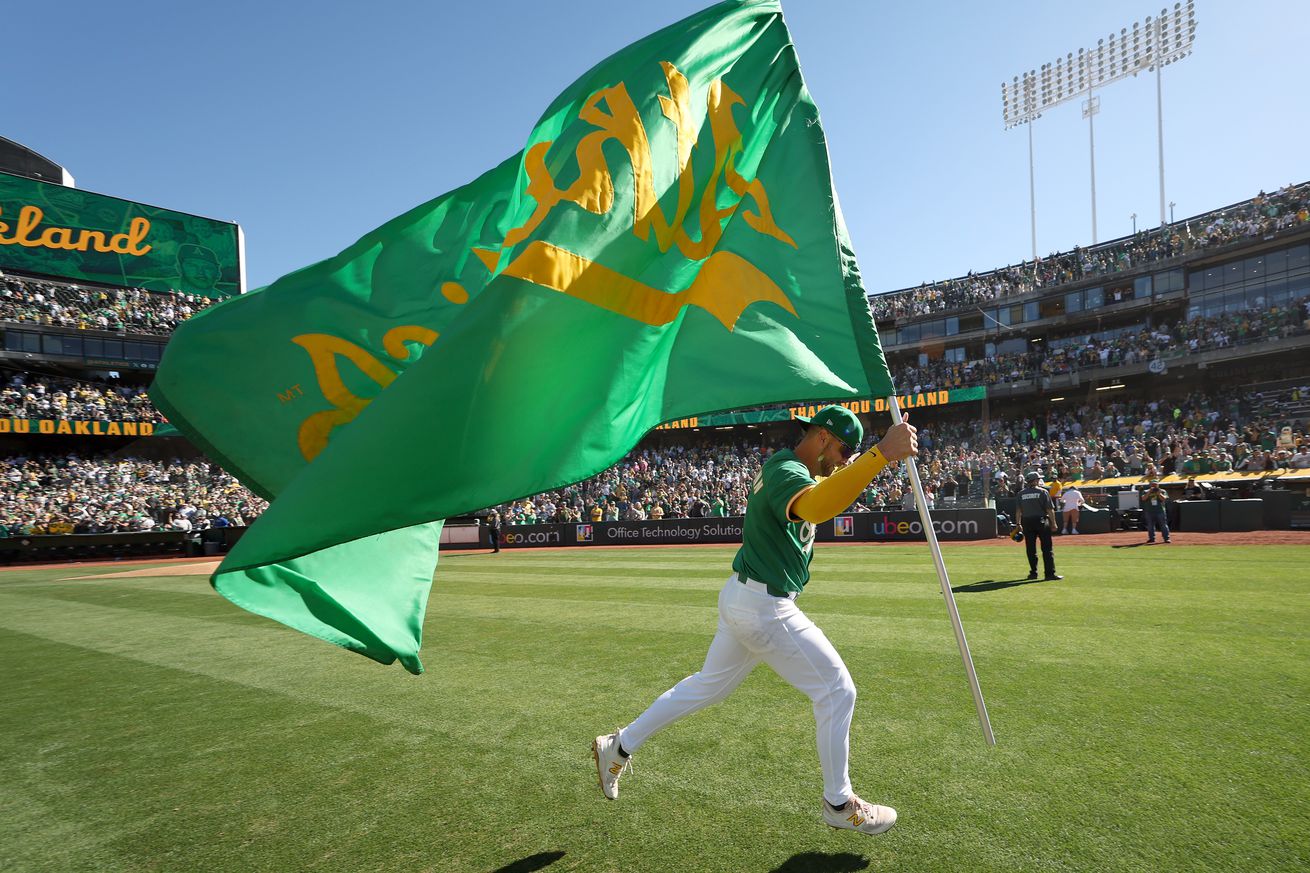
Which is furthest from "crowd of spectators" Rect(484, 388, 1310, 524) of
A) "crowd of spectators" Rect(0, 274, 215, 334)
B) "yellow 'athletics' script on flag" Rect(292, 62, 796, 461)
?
"crowd of spectators" Rect(0, 274, 215, 334)

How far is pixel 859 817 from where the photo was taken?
11.7 feet

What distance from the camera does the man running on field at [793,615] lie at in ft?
11.5

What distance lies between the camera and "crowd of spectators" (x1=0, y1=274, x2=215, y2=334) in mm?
40531

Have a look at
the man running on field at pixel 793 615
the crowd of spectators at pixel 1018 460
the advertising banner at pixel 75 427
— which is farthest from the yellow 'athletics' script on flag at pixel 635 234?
the advertising banner at pixel 75 427

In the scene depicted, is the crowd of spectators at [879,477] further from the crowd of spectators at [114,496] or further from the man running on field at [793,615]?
the man running on field at [793,615]

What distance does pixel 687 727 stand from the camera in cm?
548

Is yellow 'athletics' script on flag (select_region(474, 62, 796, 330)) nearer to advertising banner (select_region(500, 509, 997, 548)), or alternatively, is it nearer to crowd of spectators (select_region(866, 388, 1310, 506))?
advertising banner (select_region(500, 509, 997, 548))

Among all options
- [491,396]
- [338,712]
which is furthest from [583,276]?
[338,712]

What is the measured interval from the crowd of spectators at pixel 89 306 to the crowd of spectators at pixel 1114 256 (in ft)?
143


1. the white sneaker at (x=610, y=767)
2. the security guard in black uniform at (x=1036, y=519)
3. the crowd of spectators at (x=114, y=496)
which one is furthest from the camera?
the crowd of spectators at (x=114, y=496)

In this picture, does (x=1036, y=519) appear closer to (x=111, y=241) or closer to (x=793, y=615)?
(x=793, y=615)

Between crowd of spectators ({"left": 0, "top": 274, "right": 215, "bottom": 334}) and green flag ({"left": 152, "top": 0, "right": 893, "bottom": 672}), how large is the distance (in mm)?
42472

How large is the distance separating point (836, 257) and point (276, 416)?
3306 millimetres

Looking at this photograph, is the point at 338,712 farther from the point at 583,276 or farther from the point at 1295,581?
the point at 1295,581
